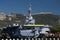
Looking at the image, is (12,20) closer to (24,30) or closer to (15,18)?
(15,18)

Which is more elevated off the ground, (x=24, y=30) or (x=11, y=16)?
(x=11, y=16)

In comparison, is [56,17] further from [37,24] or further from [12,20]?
[12,20]

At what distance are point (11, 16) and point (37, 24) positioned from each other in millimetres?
1059

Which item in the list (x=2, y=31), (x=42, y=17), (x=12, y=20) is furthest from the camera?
(x=12, y=20)

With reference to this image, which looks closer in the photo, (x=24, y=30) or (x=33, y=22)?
(x=24, y=30)

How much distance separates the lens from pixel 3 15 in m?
6.29

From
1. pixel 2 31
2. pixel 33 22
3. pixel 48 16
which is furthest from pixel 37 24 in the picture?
pixel 2 31

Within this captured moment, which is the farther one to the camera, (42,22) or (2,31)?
(42,22)

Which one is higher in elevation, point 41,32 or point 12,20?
point 12,20

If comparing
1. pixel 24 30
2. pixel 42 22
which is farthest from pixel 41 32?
pixel 24 30

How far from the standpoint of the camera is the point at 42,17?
19.7 feet

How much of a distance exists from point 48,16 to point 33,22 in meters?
0.74

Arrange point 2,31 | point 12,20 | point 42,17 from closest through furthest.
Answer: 1. point 2,31
2. point 42,17
3. point 12,20

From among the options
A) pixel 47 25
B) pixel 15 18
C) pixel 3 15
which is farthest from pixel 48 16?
pixel 3 15
